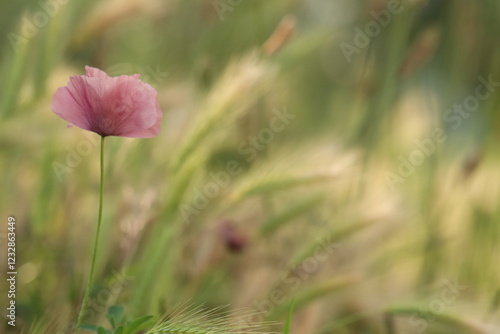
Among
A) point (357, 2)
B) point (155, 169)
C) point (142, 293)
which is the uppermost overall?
point (357, 2)

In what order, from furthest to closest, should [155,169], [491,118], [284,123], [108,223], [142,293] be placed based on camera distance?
[284,123] < [491,118] < [155,169] < [108,223] < [142,293]

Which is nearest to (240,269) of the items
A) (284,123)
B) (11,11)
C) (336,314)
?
(336,314)

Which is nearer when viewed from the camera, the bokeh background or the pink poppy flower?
the pink poppy flower

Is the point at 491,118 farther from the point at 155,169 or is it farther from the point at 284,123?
the point at 155,169

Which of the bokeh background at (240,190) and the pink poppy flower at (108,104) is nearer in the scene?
the pink poppy flower at (108,104)

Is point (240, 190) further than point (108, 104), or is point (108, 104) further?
point (240, 190)
